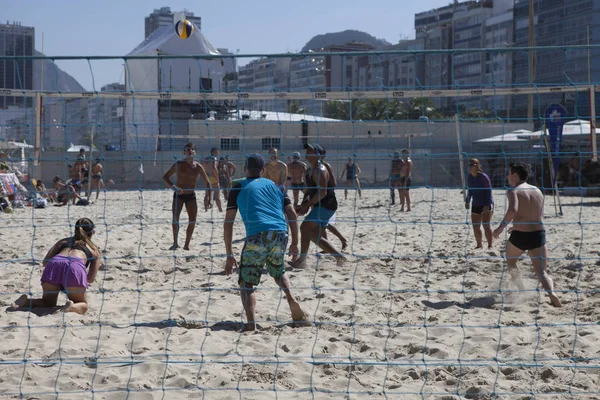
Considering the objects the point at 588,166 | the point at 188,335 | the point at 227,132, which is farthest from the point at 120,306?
the point at 588,166

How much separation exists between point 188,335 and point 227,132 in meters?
12.9

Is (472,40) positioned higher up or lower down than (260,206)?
higher up

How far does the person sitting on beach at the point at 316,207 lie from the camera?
7.06m

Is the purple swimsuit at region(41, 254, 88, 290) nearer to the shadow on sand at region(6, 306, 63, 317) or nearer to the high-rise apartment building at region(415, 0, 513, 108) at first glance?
Answer: the shadow on sand at region(6, 306, 63, 317)

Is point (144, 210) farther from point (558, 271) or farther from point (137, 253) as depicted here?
point (558, 271)

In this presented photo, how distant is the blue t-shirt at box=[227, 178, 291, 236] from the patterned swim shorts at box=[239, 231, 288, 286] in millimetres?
47

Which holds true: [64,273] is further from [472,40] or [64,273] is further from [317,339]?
[472,40]

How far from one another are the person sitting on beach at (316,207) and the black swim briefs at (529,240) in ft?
6.04

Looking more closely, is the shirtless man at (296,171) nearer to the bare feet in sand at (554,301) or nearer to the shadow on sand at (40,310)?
the bare feet in sand at (554,301)

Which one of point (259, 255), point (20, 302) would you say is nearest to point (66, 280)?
point (20, 302)

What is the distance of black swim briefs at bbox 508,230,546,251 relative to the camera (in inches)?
221

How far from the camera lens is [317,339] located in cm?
453

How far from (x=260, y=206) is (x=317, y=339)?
960 mm

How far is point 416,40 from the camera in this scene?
96562mm
